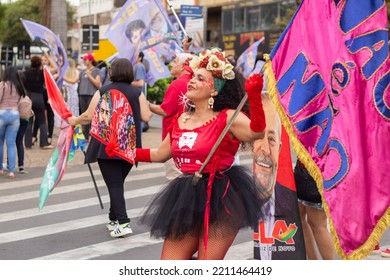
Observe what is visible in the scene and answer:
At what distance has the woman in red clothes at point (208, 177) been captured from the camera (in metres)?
5.02

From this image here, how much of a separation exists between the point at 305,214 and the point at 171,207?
1.93 meters

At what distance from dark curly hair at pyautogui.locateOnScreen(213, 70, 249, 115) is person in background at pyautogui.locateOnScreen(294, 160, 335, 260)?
1.29 m

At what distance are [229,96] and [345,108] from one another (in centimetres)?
76

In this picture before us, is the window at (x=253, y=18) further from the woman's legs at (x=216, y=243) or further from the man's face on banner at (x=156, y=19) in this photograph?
the woman's legs at (x=216, y=243)

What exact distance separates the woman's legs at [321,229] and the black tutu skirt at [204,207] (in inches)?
55.9

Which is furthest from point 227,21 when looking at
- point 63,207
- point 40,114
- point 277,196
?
point 277,196

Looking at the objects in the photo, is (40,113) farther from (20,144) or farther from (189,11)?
(189,11)

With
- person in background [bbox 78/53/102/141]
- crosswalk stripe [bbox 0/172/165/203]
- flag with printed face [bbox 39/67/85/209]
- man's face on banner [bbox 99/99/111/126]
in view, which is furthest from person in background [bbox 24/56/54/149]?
man's face on banner [bbox 99/99/111/126]

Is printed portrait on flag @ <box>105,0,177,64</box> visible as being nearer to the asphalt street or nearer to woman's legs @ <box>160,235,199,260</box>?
the asphalt street

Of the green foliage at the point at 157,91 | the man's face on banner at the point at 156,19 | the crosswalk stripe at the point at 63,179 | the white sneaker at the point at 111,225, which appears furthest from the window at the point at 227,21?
the white sneaker at the point at 111,225

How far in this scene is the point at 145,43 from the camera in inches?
540

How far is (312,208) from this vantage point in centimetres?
651
